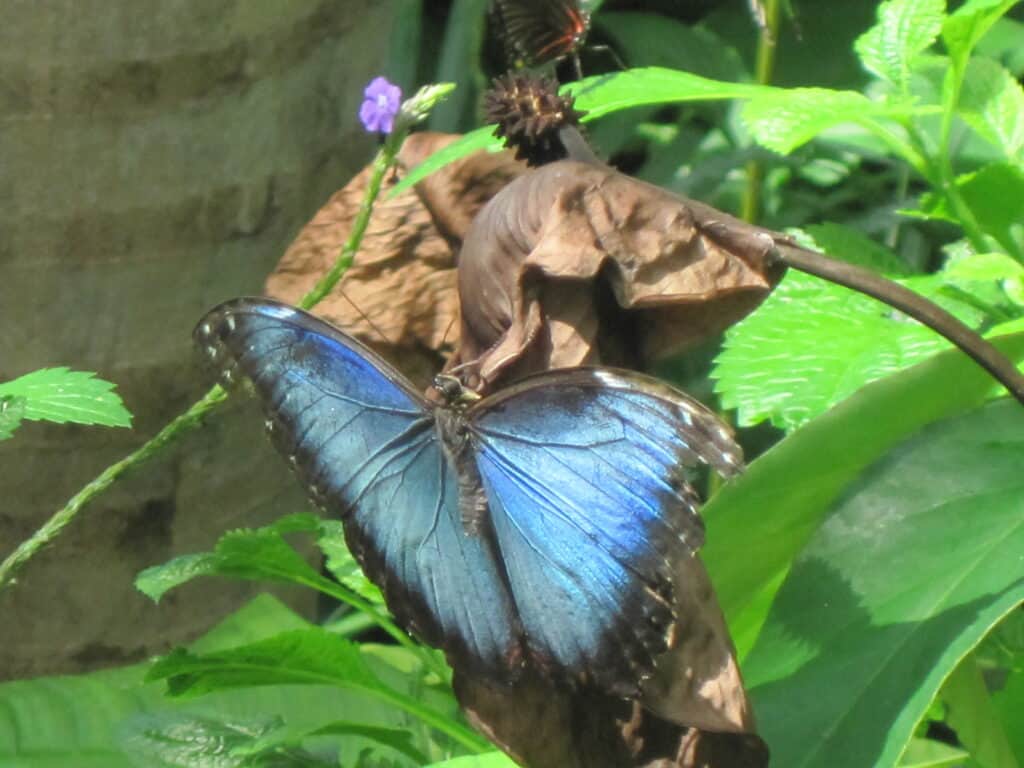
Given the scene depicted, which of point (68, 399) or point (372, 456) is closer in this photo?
point (372, 456)

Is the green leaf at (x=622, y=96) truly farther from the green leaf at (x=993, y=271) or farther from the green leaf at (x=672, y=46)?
the green leaf at (x=672, y=46)

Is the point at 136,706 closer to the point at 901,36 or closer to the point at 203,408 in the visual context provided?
the point at 203,408

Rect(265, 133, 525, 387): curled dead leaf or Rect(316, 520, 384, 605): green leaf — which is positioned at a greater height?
Rect(265, 133, 525, 387): curled dead leaf

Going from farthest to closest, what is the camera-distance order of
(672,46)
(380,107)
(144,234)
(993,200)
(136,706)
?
(672,46) < (144,234) < (136,706) < (380,107) < (993,200)

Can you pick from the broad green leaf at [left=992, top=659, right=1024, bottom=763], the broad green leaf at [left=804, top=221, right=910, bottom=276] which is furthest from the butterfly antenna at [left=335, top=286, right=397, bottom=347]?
the broad green leaf at [left=992, top=659, right=1024, bottom=763]

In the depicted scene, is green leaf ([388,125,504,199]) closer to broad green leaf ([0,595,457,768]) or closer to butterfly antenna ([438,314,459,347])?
butterfly antenna ([438,314,459,347])

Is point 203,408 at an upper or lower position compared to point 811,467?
upper

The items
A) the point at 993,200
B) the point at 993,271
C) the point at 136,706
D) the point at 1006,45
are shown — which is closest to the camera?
the point at 993,271

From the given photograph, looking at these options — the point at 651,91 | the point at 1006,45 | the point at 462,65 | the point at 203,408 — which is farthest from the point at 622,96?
the point at 1006,45
